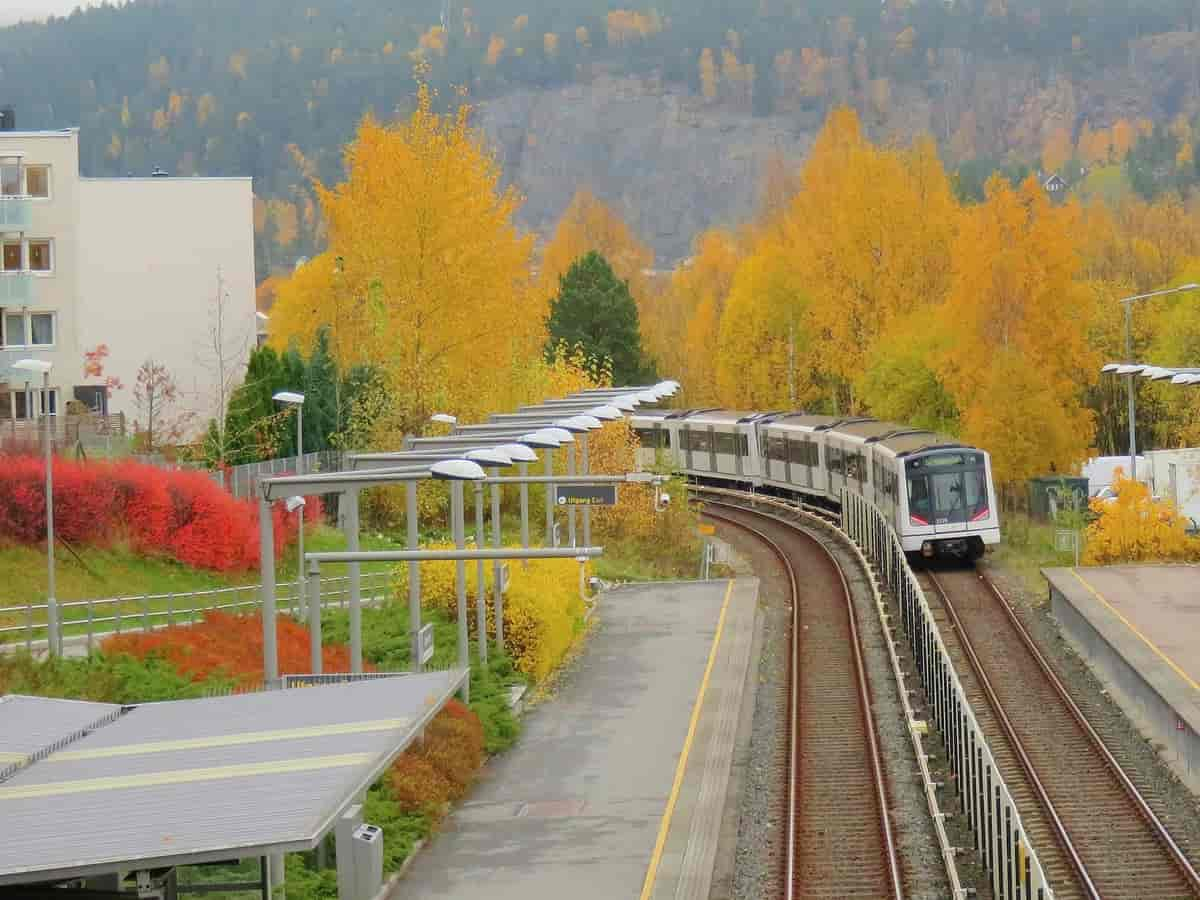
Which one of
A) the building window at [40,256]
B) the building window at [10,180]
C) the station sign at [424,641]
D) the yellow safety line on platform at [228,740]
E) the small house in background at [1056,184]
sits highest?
the small house in background at [1056,184]

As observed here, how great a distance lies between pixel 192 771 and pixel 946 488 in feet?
92.6

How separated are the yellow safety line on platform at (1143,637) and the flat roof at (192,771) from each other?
12734 mm

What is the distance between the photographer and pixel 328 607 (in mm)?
32312

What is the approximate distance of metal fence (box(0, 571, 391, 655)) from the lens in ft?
85.7

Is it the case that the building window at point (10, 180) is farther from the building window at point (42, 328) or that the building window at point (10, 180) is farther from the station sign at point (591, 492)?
the station sign at point (591, 492)

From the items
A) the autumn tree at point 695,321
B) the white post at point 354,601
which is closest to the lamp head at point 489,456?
the white post at point 354,601

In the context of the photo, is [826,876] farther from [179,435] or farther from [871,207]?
[871,207]

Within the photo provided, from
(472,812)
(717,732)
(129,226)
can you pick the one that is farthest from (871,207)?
(472,812)

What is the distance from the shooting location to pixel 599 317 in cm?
7150

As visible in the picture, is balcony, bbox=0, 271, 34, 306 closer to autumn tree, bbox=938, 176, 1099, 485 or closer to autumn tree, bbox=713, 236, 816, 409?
autumn tree, bbox=938, 176, 1099, 485

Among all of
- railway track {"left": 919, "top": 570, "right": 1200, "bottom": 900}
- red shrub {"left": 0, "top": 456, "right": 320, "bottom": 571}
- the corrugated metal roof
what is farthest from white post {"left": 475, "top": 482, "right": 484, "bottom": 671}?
the corrugated metal roof

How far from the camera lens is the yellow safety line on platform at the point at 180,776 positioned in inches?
564

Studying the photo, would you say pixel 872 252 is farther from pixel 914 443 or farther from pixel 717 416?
pixel 914 443

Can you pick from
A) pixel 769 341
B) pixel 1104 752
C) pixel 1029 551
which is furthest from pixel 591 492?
pixel 769 341
